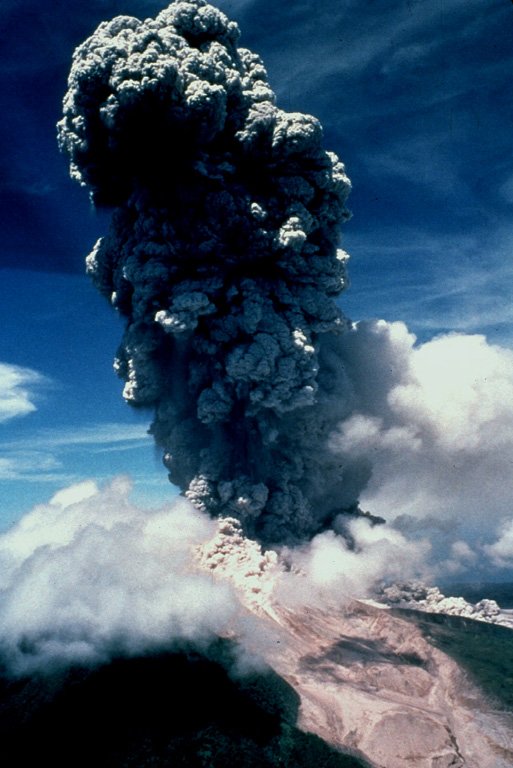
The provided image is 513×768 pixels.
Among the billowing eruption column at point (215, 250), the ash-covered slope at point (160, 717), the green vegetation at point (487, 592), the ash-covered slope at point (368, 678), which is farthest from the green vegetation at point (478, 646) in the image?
the green vegetation at point (487, 592)

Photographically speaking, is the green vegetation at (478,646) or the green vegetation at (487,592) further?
the green vegetation at (487,592)

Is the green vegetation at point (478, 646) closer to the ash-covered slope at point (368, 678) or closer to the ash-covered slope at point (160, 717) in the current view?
the ash-covered slope at point (368, 678)

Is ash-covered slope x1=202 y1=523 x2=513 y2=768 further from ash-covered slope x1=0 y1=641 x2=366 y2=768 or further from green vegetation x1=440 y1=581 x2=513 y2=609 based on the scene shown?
green vegetation x1=440 y1=581 x2=513 y2=609

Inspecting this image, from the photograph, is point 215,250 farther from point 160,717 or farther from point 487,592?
point 487,592

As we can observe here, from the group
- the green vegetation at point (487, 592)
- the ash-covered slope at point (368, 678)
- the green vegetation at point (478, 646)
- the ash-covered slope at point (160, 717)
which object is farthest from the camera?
the green vegetation at point (487, 592)


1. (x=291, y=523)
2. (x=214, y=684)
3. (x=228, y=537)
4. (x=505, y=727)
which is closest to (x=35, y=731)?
(x=214, y=684)

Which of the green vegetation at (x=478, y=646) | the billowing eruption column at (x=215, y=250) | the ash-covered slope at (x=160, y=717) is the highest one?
the billowing eruption column at (x=215, y=250)

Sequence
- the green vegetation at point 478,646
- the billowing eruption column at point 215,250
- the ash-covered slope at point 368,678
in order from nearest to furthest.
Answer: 1. the ash-covered slope at point 368,678
2. the green vegetation at point 478,646
3. the billowing eruption column at point 215,250
